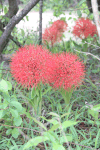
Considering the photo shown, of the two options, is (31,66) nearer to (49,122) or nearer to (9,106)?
(9,106)

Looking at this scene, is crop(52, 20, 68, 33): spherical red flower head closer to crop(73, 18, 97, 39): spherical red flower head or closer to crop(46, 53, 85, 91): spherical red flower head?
crop(73, 18, 97, 39): spherical red flower head

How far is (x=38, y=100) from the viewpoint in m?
0.95

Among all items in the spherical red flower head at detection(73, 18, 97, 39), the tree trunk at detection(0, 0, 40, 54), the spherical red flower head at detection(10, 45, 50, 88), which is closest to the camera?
the spherical red flower head at detection(10, 45, 50, 88)

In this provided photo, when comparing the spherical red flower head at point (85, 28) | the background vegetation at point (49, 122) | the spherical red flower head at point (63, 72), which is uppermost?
the spherical red flower head at point (85, 28)

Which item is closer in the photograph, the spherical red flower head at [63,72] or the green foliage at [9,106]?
the green foliage at [9,106]

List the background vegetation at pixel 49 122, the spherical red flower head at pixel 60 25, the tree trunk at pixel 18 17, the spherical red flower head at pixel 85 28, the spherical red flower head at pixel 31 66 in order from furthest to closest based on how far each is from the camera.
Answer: the spherical red flower head at pixel 60 25 < the spherical red flower head at pixel 85 28 < the tree trunk at pixel 18 17 < the spherical red flower head at pixel 31 66 < the background vegetation at pixel 49 122

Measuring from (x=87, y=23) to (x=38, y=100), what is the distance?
1.36m

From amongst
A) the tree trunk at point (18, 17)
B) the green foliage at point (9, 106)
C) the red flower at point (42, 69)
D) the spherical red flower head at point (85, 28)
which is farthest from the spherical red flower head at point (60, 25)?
the green foliage at point (9, 106)

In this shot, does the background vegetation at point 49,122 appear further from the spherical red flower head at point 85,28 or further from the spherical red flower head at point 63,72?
the spherical red flower head at point 85,28

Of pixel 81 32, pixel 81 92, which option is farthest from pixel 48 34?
pixel 81 92

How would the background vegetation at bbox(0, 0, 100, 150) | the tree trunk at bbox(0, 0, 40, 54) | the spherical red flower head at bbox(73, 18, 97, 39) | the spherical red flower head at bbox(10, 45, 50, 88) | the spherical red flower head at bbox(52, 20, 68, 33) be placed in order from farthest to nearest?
the spherical red flower head at bbox(52, 20, 68, 33) < the spherical red flower head at bbox(73, 18, 97, 39) < the tree trunk at bbox(0, 0, 40, 54) < the spherical red flower head at bbox(10, 45, 50, 88) < the background vegetation at bbox(0, 0, 100, 150)

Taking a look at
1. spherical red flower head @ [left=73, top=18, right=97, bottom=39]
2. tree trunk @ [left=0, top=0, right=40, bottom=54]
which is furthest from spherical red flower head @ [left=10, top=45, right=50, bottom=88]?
spherical red flower head @ [left=73, top=18, right=97, bottom=39]

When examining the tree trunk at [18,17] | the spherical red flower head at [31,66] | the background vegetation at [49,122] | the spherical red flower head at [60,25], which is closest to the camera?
the background vegetation at [49,122]

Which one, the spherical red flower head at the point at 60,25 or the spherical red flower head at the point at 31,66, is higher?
the spherical red flower head at the point at 60,25
